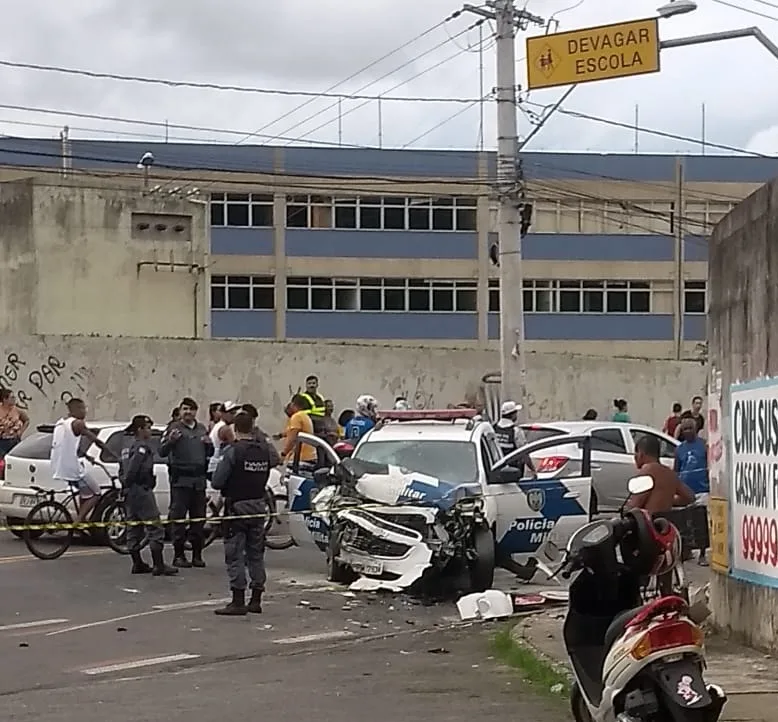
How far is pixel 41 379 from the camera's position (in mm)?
27734

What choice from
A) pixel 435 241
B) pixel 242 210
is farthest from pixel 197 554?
pixel 435 241

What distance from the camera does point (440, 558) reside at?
47.6 feet

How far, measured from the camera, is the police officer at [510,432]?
19453mm

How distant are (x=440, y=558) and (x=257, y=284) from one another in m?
41.2

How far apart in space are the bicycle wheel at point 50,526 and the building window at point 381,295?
37.9 m

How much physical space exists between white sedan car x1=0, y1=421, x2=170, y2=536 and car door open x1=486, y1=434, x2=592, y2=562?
182 inches

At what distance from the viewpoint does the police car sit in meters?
15.2

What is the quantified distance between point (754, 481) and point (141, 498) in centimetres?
782

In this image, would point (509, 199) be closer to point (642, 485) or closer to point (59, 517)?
point (59, 517)

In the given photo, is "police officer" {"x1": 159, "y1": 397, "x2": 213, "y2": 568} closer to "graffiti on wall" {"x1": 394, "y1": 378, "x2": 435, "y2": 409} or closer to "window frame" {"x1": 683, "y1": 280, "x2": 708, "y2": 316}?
"graffiti on wall" {"x1": 394, "y1": 378, "x2": 435, "y2": 409}

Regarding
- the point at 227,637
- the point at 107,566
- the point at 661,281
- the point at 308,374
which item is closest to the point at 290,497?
the point at 107,566

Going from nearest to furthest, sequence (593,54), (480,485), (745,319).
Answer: (745,319)
(480,485)
(593,54)

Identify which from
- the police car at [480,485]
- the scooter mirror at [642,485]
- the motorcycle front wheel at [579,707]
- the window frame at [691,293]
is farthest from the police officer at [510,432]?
the window frame at [691,293]

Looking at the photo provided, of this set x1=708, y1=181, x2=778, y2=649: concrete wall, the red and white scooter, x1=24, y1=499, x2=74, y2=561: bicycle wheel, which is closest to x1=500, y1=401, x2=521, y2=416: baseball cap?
x1=24, y1=499, x2=74, y2=561: bicycle wheel
